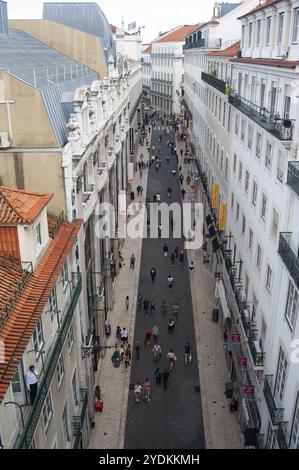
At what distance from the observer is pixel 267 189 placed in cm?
2681

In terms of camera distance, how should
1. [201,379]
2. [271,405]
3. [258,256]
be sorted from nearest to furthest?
[271,405]
[258,256]
[201,379]

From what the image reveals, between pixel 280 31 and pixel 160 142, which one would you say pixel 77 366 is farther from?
pixel 160 142

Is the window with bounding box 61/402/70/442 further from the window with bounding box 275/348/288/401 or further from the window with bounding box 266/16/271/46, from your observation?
the window with bounding box 266/16/271/46

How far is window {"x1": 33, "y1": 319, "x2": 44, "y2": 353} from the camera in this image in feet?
58.3

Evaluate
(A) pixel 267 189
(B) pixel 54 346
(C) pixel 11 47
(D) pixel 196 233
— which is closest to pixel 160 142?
(D) pixel 196 233

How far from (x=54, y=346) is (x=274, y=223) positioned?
1303cm

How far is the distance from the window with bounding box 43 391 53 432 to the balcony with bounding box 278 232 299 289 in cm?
1115

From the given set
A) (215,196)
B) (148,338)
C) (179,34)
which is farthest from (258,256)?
(179,34)

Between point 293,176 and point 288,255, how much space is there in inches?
138

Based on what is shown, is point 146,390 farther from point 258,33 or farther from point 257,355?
point 258,33

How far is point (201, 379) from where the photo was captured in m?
33.2

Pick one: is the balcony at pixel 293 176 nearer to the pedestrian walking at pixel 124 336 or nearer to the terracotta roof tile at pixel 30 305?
the terracotta roof tile at pixel 30 305

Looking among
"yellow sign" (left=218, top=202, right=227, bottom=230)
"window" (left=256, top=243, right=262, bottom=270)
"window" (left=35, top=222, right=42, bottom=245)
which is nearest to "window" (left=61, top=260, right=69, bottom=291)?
"window" (left=35, top=222, right=42, bottom=245)
